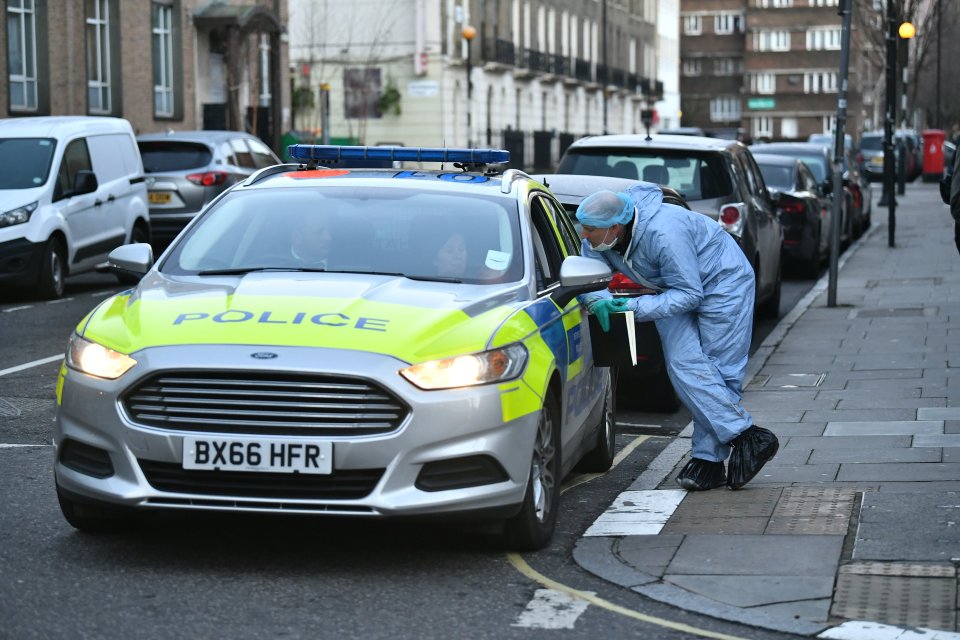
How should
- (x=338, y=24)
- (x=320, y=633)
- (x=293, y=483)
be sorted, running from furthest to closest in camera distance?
(x=338, y=24) < (x=293, y=483) < (x=320, y=633)

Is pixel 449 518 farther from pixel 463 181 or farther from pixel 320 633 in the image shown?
pixel 463 181

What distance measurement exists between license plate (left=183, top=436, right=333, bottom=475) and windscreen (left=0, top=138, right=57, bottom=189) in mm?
13219

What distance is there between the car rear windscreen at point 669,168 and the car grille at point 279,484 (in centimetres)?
799

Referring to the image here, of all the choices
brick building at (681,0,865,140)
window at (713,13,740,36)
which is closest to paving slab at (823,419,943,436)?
brick building at (681,0,865,140)

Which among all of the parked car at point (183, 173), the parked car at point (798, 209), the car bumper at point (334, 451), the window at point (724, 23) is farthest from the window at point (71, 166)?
the window at point (724, 23)

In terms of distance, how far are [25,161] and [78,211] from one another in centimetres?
79

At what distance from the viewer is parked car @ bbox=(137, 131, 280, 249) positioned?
23156 millimetres

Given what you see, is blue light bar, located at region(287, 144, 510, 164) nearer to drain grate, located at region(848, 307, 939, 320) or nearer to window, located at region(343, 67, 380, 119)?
drain grate, located at region(848, 307, 939, 320)

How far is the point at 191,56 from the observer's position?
40.4m

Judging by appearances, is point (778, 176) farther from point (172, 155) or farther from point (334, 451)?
point (334, 451)

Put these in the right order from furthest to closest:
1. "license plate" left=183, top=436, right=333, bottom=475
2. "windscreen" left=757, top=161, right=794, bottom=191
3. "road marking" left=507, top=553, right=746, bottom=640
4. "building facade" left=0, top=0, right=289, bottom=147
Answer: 1. "building facade" left=0, top=0, right=289, bottom=147
2. "windscreen" left=757, top=161, right=794, bottom=191
3. "license plate" left=183, top=436, right=333, bottom=475
4. "road marking" left=507, top=553, right=746, bottom=640

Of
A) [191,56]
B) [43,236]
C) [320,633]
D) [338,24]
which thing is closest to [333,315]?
[320,633]

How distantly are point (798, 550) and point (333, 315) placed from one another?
2.01 metres

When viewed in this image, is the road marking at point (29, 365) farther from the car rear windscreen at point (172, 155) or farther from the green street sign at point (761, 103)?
the green street sign at point (761, 103)
